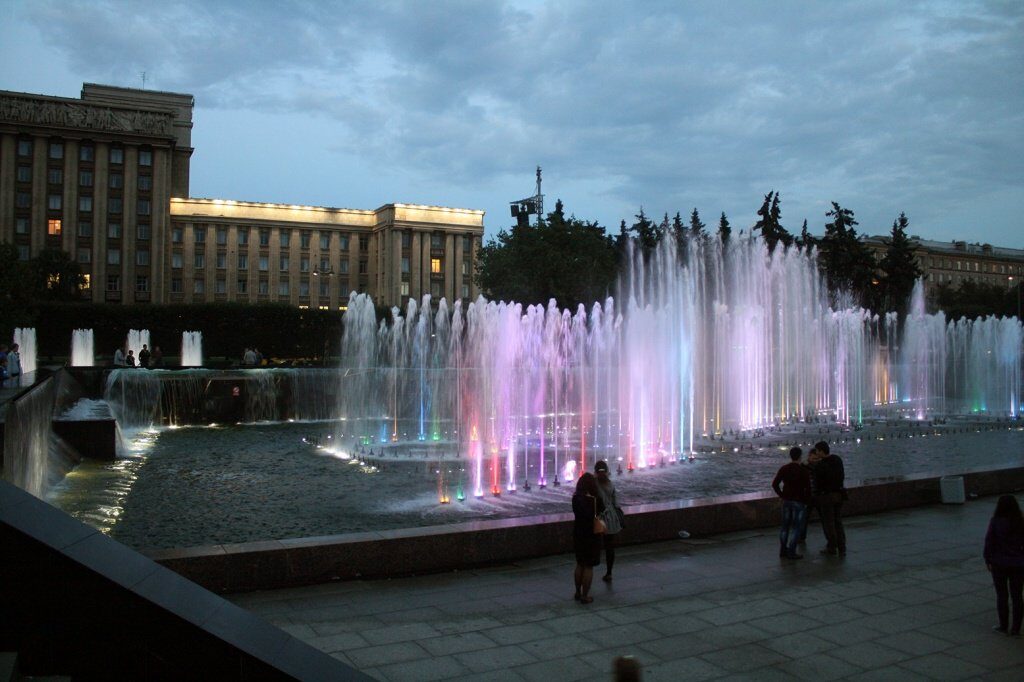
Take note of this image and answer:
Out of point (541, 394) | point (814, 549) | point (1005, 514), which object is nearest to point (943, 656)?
point (1005, 514)

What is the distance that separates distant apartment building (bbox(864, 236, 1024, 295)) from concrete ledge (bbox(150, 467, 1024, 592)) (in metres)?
108

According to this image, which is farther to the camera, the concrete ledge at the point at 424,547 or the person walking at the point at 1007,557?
the concrete ledge at the point at 424,547

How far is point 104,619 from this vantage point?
4.11 m

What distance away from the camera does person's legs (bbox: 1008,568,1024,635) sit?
6457mm

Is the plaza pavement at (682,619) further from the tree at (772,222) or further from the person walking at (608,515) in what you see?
the tree at (772,222)

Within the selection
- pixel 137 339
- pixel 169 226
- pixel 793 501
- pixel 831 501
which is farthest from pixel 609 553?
pixel 169 226

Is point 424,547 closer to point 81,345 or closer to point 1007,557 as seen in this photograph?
point 1007,557

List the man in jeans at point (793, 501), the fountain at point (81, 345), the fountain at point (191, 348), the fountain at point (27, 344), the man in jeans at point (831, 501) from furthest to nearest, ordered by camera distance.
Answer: the fountain at point (191, 348)
the fountain at point (81, 345)
the fountain at point (27, 344)
the man in jeans at point (831, 501)
the man in jeans at point (793, 501)

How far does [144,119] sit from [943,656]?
86.0 m

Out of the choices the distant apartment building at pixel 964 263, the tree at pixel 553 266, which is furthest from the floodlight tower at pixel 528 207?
the distant apartment building at pixel 964 263

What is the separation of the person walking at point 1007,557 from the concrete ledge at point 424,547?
3.86 metres

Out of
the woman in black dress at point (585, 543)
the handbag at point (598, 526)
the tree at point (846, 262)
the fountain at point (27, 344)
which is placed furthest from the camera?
the tree at point (846, 262)

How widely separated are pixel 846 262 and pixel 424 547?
5774cm

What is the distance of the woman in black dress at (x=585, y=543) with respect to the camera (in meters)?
7.25
